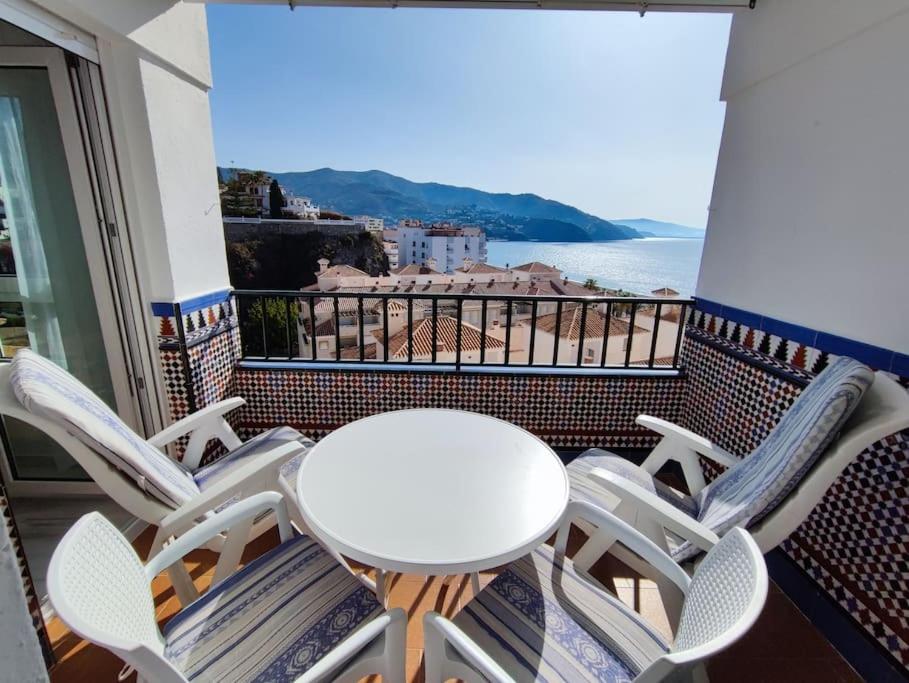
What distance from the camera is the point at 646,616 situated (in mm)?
1607

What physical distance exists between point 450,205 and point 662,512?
33909 millimetres

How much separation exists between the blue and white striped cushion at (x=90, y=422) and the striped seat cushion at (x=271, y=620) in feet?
1.32

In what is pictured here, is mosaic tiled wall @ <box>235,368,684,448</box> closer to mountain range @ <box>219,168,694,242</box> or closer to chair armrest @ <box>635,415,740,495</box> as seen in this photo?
chair armrest @ <box>635,415,740,495</box>

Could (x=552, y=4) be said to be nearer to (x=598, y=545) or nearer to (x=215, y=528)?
(x=598, y=545)

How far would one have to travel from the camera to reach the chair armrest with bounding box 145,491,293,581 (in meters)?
1.04

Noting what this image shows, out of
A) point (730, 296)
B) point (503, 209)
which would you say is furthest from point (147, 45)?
point (503, 209)

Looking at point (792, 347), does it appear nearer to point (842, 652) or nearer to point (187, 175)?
point (842, 652)

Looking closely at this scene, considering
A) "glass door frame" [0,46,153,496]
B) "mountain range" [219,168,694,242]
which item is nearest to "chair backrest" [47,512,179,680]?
"glass door frame" [0,46,153,496]

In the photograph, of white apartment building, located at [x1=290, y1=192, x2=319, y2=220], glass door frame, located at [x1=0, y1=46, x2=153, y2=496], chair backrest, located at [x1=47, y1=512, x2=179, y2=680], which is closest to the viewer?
chair backrest, located at [x1=47, y1=512, x2=179, y2=680]

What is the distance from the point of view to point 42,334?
6.32 feet

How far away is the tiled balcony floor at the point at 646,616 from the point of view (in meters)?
1.37

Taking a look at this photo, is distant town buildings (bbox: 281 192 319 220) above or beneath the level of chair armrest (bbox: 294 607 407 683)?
above

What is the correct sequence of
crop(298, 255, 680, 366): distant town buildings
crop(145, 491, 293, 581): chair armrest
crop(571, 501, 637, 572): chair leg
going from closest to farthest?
crop(145, 491, 293, 581): chair armrest < crop(571, 501, 637, 572): chair leg < crop(298, 255, 680, 366): distant town buildings

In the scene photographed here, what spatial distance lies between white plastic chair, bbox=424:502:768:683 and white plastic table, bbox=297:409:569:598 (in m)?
0.14
